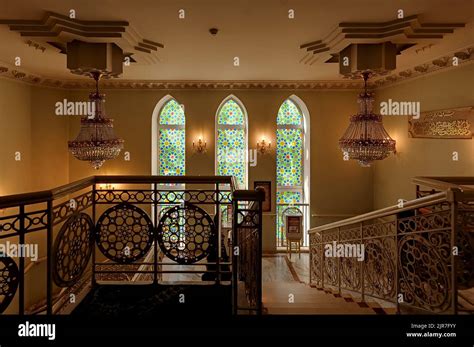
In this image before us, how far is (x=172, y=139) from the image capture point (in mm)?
9914

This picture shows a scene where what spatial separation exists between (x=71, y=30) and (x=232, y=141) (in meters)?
5.50

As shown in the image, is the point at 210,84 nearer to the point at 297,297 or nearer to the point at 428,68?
the point at 428,68

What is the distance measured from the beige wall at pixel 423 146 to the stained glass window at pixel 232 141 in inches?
133

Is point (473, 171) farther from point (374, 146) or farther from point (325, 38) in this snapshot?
point (325, 38)

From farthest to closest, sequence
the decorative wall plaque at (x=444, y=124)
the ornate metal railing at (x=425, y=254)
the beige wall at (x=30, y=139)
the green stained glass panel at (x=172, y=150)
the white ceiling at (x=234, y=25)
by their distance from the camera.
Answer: the green stained glass panel at (x=172, y=150) < the beige wall at (x=30, y=139) < the decorative wall plaque at (x=444, y=124) < the white ceiling at (x=234, y=25) < the ornate metal railing at (x=425, y=254)

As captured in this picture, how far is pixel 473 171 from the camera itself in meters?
6.36

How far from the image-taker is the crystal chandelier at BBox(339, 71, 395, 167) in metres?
5.47

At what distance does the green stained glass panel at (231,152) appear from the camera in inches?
389

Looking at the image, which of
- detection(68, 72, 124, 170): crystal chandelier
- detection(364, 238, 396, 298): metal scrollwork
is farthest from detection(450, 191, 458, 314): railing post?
detection(68, 72, 124, 170): crystal chandelier

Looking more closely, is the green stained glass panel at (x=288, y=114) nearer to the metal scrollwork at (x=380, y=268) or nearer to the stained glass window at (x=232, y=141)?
the stained glass window at (x=232, y=141)

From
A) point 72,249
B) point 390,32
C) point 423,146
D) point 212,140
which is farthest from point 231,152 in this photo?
point 72,249

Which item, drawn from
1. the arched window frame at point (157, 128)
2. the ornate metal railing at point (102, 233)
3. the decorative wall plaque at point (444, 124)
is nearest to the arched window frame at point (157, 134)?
the arched window frame at point (157, 128)

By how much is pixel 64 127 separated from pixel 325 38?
22.5ft

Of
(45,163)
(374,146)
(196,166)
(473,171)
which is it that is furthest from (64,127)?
(473,171)
